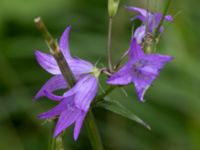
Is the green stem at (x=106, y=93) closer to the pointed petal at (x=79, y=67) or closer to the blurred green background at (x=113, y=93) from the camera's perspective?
the pointed petal at (x=79, y=67)

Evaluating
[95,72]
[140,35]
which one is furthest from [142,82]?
[140,35]

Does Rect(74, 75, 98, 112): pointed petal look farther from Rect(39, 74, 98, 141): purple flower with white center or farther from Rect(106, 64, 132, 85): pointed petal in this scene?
Rect(106, 64, 132, 85): pointed petal

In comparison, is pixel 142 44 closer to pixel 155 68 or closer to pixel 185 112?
pixel 155 68

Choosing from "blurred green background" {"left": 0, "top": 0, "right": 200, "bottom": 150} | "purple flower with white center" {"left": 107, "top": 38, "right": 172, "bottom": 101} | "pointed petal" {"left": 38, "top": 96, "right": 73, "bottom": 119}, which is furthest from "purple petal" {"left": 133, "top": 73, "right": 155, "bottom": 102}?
"blurred green background" {"left": 0, "top": 0, "right": 200, "bottom": 150}

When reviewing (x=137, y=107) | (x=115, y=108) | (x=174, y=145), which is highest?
(x=115, y=108)

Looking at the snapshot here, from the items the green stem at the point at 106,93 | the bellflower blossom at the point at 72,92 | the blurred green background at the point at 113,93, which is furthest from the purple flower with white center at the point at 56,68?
the blurred green background at the point at 113,93

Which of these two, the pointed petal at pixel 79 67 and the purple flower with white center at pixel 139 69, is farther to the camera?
the pointed petal at pixel 79 67

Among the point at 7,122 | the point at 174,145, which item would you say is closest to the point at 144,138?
the point at 174,145

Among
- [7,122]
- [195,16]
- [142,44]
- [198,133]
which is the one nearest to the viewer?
[142,44]
